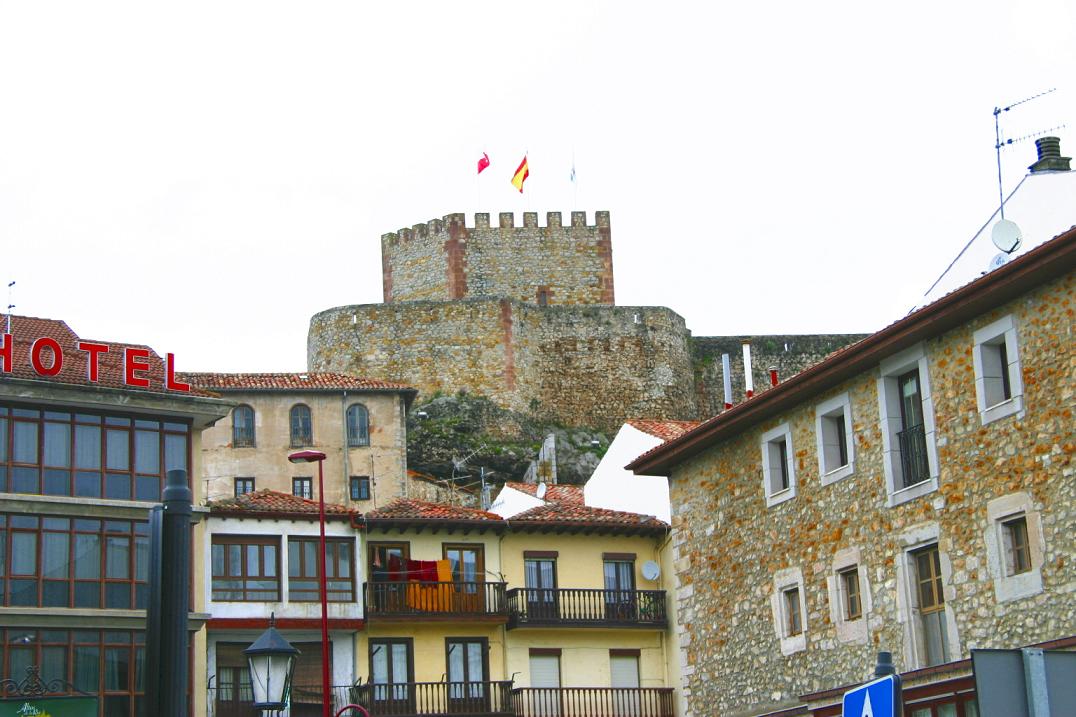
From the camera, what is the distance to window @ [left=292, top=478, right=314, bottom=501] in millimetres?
55844

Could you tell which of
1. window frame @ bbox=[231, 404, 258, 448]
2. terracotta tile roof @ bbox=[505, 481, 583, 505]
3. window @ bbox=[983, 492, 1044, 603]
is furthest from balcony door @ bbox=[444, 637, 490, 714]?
window @ bbox=[983, 492, 1044, 603]

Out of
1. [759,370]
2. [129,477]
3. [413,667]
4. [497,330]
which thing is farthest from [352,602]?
[759,370]

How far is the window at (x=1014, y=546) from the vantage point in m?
24.2

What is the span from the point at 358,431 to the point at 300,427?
1.83m

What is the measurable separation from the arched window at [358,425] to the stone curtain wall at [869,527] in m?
23.3

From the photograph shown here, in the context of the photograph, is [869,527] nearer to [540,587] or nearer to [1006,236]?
[1006,236]

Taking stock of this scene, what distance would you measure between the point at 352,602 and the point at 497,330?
105ft

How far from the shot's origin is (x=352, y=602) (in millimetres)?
42062

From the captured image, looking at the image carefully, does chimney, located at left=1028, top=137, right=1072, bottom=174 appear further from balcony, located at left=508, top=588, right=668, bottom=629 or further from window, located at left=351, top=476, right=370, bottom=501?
window, located at left=351, top=476, right=370, bottom=501

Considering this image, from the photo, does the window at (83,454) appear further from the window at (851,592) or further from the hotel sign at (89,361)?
the window at (851,592)

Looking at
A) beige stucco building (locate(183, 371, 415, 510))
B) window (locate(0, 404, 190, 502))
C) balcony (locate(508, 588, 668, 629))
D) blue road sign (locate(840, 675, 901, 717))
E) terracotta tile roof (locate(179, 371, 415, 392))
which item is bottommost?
blue road sign (locate(840, 675, 901, 717))

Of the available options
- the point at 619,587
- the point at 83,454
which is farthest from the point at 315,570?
the point at 619,587

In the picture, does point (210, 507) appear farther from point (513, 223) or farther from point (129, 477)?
point (513, 223)

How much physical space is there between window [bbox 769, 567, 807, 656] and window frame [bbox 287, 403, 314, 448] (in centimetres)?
2784
